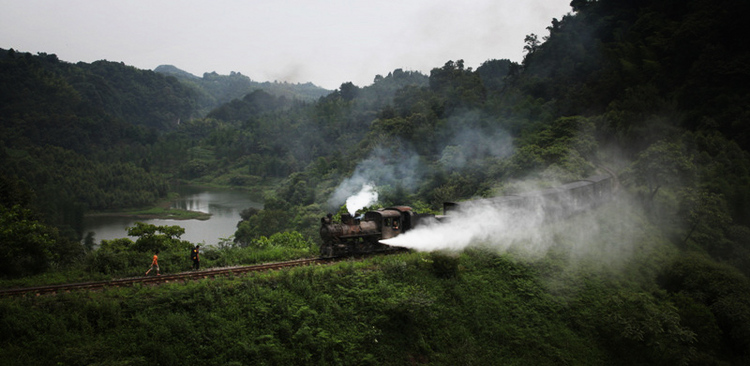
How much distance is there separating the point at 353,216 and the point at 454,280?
5233 mm

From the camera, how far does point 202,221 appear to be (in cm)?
6097

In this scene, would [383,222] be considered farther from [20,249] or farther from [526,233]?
[20,249]

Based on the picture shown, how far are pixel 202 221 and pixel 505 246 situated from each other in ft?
175

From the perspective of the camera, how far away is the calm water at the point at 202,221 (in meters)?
52.1

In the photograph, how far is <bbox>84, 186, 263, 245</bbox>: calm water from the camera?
5206 centimetres

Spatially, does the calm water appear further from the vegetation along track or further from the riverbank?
the vegetation along track

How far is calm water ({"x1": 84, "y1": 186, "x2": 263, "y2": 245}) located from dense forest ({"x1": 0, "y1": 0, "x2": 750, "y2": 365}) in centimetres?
434

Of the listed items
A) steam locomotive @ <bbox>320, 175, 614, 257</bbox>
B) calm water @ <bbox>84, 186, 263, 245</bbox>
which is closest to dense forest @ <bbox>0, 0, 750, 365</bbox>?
steam locomotive @ <bbox>320, 175, 614, 257</bbox>

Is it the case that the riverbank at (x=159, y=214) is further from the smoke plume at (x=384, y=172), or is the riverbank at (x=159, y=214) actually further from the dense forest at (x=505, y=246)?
the smoke plume at (x=384, y=172)

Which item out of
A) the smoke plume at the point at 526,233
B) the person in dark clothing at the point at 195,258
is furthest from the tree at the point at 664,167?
the person in dark clothing at the point at 195,258

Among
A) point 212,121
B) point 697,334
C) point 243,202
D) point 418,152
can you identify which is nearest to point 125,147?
point 212,121

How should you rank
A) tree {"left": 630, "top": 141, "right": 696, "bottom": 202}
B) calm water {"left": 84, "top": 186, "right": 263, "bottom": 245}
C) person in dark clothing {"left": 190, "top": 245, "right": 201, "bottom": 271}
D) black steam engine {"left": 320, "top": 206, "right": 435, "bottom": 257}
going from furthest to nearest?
calm water {"left": 84, "top": 186, "right": 263, "bottom": 245} < tree {"left": 630, "top": 141, "right": 696, "bottom": 202} < black steam engine {"left": 320, "top": 206, "right": 435, "bottom": 257} < person in dark clothing {"left": 190, "top": 245, "right": 201, "bottom": 271}

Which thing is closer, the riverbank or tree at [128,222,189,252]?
tree at [128,222,189,252]

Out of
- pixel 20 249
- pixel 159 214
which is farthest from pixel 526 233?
pixel 159 214
